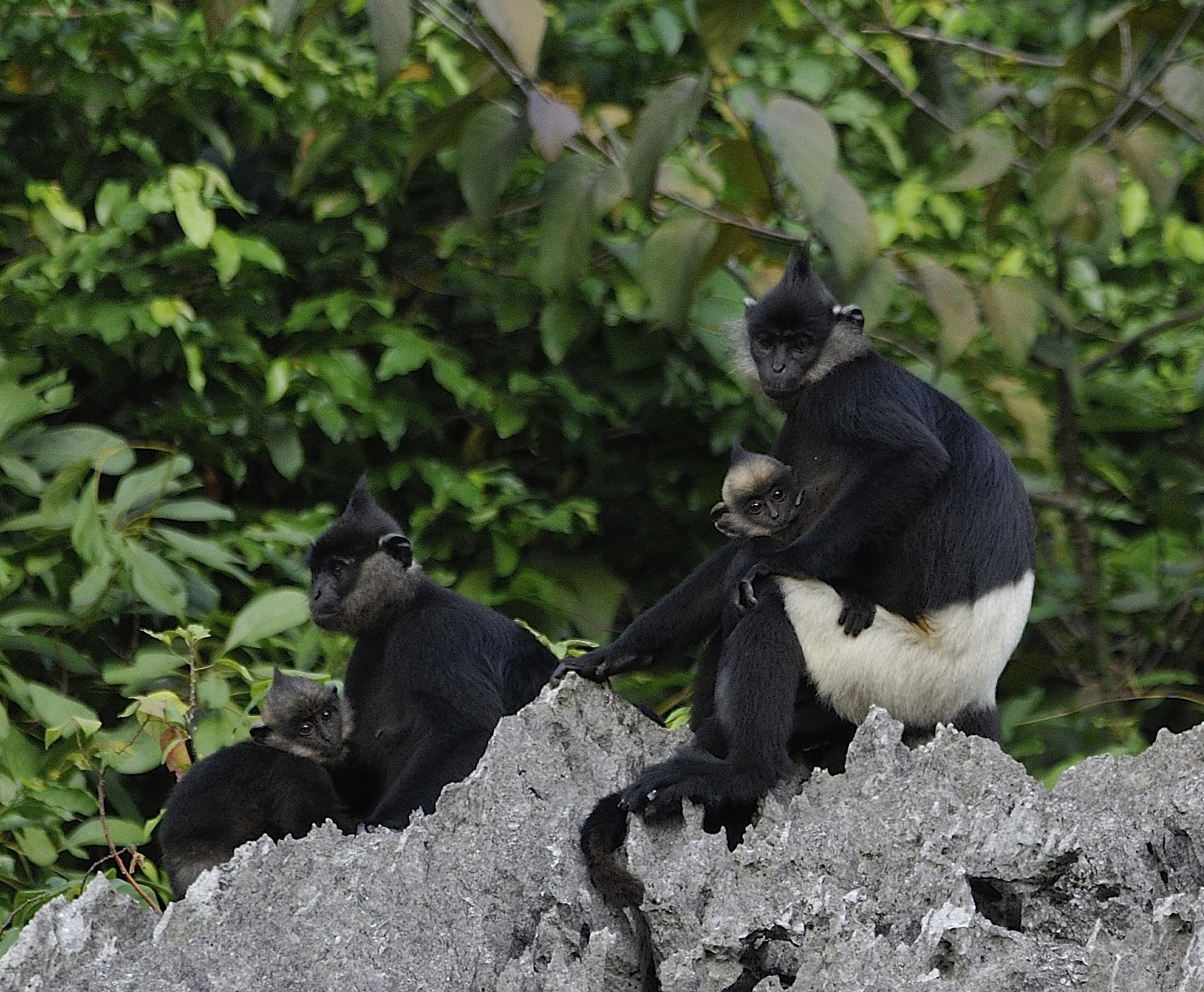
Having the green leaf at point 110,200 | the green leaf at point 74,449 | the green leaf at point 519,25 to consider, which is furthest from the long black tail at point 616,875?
the green leaf at point 110,200

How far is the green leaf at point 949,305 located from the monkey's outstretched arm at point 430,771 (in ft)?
5.89

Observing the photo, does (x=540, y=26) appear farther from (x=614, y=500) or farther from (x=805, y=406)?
(x=614, y=500)

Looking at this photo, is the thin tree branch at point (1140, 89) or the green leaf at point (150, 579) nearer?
the green leaf at point (150, 579)

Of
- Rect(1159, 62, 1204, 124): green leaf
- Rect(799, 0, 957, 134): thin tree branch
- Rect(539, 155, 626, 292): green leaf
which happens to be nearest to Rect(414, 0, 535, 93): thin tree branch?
Rect(539, 155, 626, 292): green leaf

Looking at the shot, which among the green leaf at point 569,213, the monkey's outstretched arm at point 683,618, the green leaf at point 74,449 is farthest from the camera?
the green leaf at point 74,449

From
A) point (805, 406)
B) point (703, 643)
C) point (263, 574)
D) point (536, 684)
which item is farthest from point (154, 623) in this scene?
point (805, 406)

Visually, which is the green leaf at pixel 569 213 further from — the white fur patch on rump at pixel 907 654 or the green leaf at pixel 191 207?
the white fur patch on rump at pixel 907 654

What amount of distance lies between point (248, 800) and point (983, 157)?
2.73 metres

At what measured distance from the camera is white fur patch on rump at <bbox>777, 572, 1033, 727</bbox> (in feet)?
10.7

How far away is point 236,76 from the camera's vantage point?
5.60 m

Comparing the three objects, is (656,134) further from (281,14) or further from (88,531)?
(88,531)

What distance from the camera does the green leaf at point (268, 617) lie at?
4391 millimetres

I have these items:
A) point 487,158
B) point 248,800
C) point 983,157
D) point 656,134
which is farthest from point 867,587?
point 983,157

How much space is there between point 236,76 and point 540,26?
233cm
